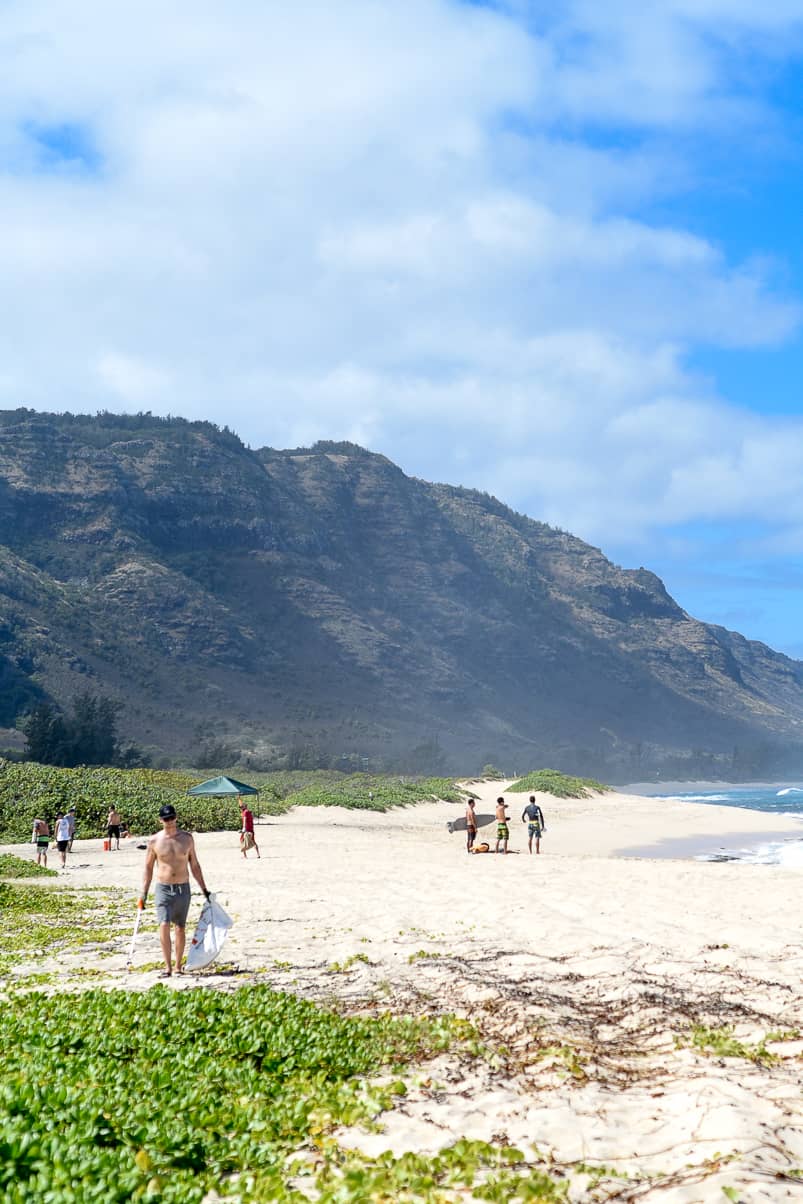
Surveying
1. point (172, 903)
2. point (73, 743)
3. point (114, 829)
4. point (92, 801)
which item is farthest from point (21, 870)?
point (73, 743)

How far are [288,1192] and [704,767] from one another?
456ft

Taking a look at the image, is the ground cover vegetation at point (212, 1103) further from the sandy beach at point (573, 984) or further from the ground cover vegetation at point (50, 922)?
the ground cover vegetation at point (50, 922)

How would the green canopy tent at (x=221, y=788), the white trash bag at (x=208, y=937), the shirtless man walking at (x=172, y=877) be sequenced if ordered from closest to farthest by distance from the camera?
1. the white trash bag at (x=208, y=937)
2. the shirtless man walking at (x=172, y=877)
3. the green canopy tent at (x=221, y=788)

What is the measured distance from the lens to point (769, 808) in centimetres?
7375

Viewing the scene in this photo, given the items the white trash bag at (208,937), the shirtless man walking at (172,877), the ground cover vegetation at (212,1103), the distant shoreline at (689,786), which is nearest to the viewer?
the ground cover vegetation at (212,1103)

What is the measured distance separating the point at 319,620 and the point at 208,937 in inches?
4291

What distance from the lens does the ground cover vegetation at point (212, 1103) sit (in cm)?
536

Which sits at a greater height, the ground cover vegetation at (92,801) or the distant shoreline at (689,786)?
the ground cover vegetation at (92,801)

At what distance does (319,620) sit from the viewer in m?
120

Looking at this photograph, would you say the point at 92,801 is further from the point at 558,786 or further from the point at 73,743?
the point at 558,786

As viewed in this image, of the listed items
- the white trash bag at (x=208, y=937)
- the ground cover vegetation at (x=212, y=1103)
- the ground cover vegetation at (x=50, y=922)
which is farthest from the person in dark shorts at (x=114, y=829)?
the ground cover vegetation at (x=212, y=1103)

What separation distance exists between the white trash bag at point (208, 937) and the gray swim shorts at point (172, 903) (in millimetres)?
275

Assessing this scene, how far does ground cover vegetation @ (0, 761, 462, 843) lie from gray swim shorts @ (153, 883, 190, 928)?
23004 millimetres

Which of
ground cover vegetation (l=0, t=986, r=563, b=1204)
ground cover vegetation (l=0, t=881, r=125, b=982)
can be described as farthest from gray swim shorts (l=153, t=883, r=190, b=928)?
ground cover vegetation (l=0, t=986, r=563, b=1204)
